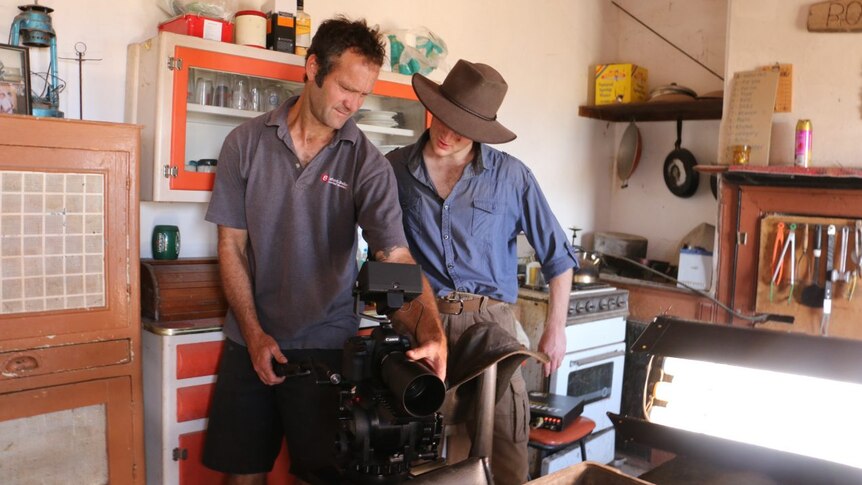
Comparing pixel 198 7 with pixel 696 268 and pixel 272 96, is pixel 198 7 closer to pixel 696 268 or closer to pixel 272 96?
pixel 272 96

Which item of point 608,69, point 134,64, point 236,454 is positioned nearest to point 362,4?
point 134,64

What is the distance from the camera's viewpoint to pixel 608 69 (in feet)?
15.0

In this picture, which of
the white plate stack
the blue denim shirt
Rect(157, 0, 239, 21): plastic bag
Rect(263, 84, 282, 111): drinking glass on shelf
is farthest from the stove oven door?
Rect(157, 0, 239, 21): plastic bag

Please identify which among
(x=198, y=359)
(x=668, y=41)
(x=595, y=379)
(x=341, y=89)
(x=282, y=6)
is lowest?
(x=595, y=379)

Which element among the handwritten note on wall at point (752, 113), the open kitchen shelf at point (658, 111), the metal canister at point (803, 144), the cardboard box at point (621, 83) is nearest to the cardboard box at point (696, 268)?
the handwritten note on wall at point (752, 113)

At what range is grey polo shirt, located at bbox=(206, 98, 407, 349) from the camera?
1981 mm

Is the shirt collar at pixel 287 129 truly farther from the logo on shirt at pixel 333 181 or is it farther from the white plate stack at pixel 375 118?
the white plate stack at pixel 375 118

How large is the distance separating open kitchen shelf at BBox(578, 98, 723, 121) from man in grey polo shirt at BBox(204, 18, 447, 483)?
2.70 m

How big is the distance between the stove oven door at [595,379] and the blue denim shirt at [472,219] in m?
1.14

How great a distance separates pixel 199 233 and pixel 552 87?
2448mm

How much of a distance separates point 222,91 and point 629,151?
2901mm

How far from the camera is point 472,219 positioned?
2328 millimetres

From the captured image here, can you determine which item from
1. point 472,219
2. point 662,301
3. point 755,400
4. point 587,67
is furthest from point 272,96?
point 587,67

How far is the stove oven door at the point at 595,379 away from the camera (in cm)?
342
